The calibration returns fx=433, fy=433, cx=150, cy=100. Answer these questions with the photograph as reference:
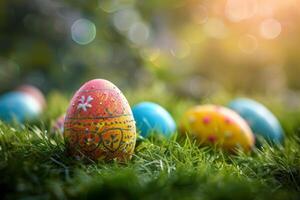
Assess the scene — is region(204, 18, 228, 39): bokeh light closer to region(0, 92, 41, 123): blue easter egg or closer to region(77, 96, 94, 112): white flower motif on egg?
region(0, 92, 41, 123): blue easter egg

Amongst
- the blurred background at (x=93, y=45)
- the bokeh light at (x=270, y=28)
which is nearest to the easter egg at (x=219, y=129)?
the blurred background at (x=93, y=45)

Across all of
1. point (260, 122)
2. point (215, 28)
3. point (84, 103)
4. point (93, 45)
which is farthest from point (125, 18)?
point (84, 103)

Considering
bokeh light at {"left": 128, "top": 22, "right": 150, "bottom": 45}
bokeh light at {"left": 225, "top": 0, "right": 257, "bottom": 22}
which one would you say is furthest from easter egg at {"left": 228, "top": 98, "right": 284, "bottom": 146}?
bokeh light at {"left": 225, "top": 0, "right": 257, "bottom": 22}

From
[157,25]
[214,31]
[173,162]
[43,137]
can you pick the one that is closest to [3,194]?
[43,137]

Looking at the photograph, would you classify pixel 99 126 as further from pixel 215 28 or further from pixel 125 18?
pixel 215 28

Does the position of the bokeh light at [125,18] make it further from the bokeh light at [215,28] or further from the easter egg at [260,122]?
the easter egg at [260,122]

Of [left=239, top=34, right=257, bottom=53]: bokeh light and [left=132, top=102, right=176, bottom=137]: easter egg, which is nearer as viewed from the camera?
[left=132, top=102, right=176, bottom=137]: easter egg
